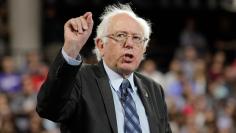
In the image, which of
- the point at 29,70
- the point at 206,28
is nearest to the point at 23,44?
the point at 29,70

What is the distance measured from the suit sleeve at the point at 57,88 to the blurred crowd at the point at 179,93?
5.38 m

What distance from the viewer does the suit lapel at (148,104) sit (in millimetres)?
4391

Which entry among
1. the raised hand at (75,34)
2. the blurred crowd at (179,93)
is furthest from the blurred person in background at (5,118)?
the raised hand at (75,34)

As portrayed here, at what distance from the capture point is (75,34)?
3889 millimetres

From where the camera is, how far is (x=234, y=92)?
11992 mm

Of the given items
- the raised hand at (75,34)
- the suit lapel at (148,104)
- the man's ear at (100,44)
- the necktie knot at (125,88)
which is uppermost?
the raised hand at (75,34)

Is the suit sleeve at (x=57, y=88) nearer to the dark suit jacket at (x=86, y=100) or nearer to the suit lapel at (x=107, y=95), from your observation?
→ the dark suit jacket at (x=86, y=100)

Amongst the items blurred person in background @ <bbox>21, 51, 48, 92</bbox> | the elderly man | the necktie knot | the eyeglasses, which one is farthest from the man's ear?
blurred person in background @ <bbox>21, 51, 48, 92</bbox>

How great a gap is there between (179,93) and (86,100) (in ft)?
24.0

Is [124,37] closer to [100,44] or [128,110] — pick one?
[100,44]

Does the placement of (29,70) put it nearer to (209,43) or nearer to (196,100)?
(196,100)

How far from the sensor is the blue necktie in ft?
14.0

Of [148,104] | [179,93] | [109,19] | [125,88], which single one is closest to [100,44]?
[109,19]

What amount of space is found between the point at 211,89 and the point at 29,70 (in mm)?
3030
